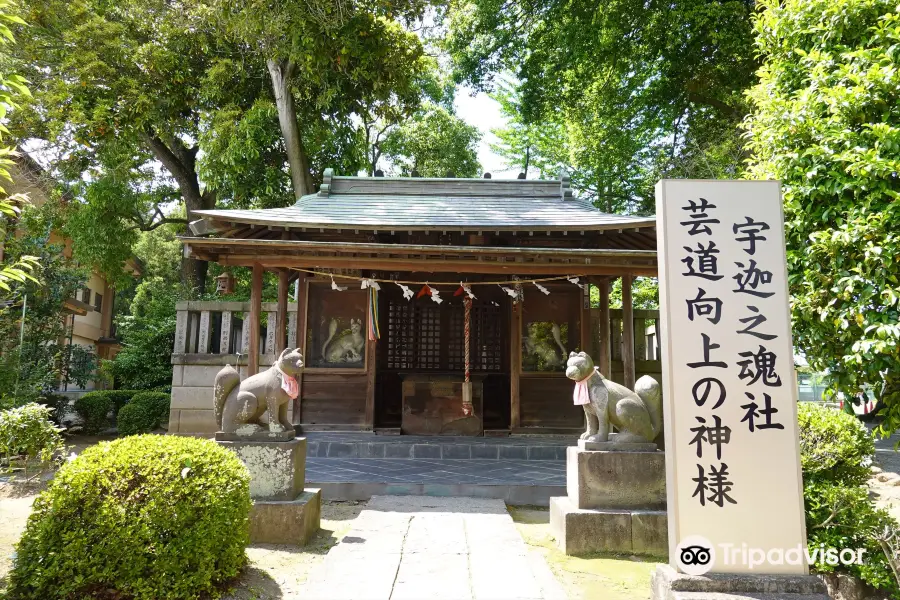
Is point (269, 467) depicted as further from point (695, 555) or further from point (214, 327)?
point (214, 327)

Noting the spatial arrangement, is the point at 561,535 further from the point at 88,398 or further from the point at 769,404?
the point at 88,398

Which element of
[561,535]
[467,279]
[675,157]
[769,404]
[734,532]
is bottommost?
[561,535]

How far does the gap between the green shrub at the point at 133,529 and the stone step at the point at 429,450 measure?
5.04 meters

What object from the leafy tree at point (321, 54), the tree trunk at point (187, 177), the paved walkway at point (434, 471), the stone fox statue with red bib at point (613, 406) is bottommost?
the paved walkway at point (434, 471)

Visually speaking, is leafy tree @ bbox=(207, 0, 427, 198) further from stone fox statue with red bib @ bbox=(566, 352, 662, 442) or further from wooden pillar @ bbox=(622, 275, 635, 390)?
stone fox statue with red bib @ bbox=(566, 352, 662, 442)

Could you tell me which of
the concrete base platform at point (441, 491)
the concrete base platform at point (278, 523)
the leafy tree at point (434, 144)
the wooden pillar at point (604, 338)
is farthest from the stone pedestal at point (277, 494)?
the leafy tree at point (434, 144)

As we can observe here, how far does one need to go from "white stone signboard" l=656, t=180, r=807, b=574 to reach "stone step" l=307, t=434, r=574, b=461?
586 cm

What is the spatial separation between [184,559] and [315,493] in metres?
2.28

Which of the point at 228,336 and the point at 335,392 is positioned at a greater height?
the point at 228,336

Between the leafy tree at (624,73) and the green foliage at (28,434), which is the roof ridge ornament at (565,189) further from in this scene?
the green foliage at (28,434)

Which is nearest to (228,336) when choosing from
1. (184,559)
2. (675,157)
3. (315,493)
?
(315,493)

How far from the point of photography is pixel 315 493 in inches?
243

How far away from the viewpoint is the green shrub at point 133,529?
376 cm

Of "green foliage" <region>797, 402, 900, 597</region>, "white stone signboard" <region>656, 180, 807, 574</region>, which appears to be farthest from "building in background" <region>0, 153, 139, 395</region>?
"green foliage" <region>797, 402, 900, 597</region>
